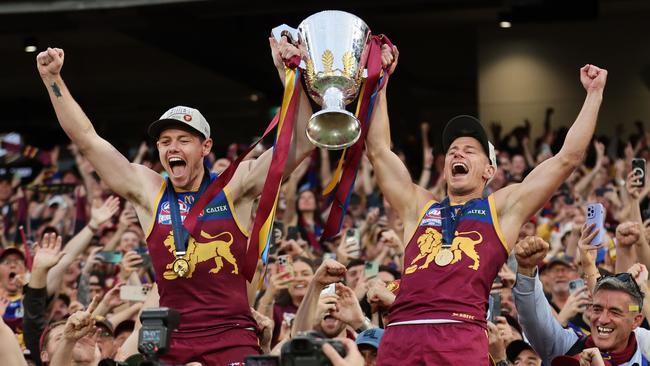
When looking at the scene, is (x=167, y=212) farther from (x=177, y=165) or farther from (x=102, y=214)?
(x=102, y=214)

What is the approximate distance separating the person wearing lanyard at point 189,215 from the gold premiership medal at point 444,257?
3.44 ft

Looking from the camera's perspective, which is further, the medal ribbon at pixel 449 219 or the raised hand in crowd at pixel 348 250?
the raised hand in crowd at pixel 348 250

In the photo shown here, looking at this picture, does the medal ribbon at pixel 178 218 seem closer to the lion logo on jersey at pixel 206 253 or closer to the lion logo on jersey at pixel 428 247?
the lion logo on jersey at pixel 206 253

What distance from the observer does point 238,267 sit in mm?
7129

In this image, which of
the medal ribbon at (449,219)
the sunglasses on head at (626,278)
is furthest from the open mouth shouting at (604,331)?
the medal ribbon at (449,219)

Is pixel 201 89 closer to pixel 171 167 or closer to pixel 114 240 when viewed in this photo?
pixel 114 240

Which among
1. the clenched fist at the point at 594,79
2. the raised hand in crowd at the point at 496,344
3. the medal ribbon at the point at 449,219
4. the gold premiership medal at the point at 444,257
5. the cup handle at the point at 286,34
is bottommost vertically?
the raised hand in crowd at the point at 496,344

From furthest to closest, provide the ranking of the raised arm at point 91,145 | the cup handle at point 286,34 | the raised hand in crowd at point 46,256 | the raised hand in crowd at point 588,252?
the raised hand in crowd at point 46,256
the raised hand in crowd at point 588,252
the raised arm at point 91,145
the cup handle at point 286,34

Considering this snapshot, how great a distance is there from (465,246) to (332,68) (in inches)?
46.4

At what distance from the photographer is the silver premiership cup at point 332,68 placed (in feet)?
22.4

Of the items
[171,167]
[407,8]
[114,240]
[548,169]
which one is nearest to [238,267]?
[171,167]

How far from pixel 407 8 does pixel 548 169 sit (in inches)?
514

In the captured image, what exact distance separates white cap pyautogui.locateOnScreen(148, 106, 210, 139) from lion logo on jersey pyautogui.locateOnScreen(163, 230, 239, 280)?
2.14 ft

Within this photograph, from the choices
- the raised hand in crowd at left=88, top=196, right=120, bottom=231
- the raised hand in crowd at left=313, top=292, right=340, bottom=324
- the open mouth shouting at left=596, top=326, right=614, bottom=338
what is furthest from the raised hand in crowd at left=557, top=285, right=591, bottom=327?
the raised hand in crowd at left=88, top=196, right=120, bottom=231
